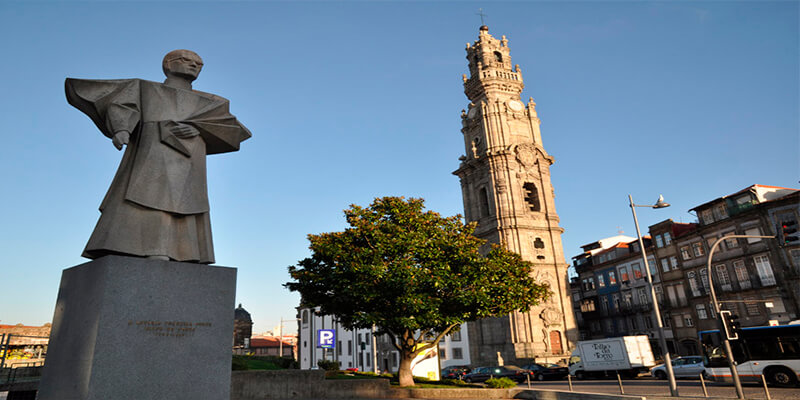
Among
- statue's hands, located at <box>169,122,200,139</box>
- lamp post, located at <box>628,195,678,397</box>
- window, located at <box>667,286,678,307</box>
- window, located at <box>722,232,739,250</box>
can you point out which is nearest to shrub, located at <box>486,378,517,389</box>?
lamp post, located at <box>628,195,678,397</box>

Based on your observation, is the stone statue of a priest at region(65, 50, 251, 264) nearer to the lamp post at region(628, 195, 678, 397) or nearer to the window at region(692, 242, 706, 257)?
the lamp post at region(628, 195, 678, 397)

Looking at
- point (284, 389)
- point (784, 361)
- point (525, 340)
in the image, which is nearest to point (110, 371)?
point (284, 389)

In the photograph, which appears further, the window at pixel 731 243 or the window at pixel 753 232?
the window at pixel 731 243

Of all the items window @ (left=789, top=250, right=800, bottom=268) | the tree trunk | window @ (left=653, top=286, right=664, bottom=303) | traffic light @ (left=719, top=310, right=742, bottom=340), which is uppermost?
window @ (left=789, top=250, right=800, bottom=268)

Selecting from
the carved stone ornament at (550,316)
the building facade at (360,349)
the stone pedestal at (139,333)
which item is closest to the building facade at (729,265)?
the carved stone ornament at (550,316)

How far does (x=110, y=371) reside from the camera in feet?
19.7

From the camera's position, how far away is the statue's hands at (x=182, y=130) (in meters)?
7.65

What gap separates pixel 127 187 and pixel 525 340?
147 ft

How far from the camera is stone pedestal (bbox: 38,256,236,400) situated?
239 inches

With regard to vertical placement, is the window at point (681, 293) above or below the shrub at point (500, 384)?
above

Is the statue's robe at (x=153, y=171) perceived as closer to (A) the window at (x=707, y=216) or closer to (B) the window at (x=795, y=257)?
(B) the window at (x=795, y=257)

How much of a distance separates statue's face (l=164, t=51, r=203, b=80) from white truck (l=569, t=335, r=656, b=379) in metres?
33.7

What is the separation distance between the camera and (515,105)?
5684 cm

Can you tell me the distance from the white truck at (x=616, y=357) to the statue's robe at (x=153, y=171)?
33.3 m
